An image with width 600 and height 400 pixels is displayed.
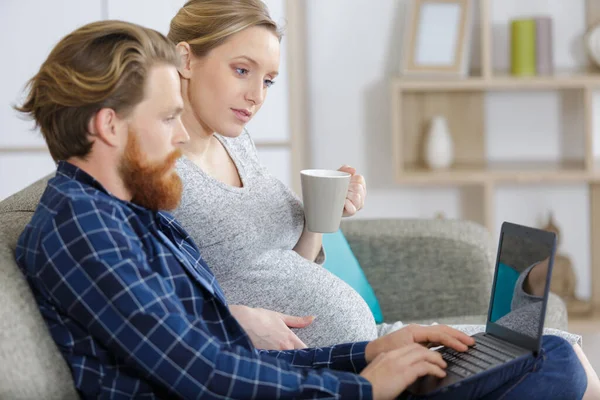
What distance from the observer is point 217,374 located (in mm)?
1132

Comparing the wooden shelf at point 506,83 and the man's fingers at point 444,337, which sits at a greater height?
the wooden shelf at point 506,83

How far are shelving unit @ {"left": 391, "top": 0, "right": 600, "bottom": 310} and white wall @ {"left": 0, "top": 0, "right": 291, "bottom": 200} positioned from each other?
1.46 ft

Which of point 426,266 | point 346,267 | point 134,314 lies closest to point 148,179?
point 134,314

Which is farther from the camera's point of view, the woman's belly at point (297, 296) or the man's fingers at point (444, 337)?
the woman's belly at point (297, 296)

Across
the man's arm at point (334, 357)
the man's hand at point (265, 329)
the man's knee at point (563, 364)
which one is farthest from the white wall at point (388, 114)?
the man's knee at point (563, 364)

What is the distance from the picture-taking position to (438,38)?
3264 millimetres

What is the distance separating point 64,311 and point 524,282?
683mm

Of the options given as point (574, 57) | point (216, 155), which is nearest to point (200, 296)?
point (216, 155)

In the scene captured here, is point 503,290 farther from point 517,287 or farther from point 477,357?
point 477,357

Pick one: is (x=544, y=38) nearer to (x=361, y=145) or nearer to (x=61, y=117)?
(x=361, y=145)

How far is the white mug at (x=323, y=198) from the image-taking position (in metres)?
1.59

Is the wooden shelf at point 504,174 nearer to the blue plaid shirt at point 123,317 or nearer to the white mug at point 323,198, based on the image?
the white mug at point 323,198

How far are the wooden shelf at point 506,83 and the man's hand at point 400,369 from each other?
6.99 ft

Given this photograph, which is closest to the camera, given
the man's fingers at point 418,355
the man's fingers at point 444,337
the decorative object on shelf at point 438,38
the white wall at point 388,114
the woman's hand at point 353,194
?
the man's fingers at point 418,355
